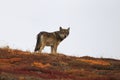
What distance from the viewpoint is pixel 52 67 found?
123ft

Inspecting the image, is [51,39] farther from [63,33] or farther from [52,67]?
[52,67]

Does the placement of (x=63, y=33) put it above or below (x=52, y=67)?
above

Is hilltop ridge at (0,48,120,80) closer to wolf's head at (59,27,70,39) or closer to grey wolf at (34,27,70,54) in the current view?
grey wolf at (34,27,70,54)

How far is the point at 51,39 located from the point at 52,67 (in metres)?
7.84

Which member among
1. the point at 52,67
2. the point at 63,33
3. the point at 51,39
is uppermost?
the point at 63,33

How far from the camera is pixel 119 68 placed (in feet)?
131

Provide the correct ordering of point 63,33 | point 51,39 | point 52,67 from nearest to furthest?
point 52,67
point 51,39
point 63,33

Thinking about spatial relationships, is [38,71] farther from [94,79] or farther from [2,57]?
[2,57]

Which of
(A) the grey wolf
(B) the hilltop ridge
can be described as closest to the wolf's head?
(A) the grey wolf

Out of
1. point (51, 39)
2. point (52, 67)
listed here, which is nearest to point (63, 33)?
point (51, 39)

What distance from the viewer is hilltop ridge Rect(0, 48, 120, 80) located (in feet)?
106

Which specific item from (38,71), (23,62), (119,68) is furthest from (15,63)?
(119,68)

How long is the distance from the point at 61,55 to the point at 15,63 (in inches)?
238

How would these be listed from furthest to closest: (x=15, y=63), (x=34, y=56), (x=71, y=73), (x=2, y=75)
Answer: (x=34, y=56)
(x=15, y=63)
(x=71, y=73)
(x=2, y=75)
